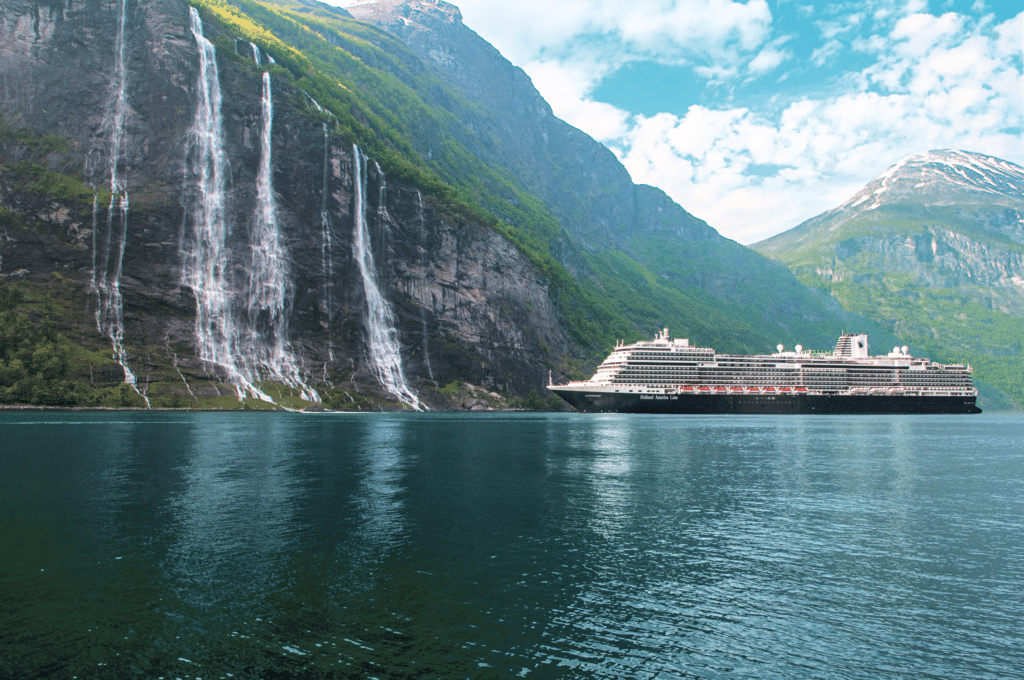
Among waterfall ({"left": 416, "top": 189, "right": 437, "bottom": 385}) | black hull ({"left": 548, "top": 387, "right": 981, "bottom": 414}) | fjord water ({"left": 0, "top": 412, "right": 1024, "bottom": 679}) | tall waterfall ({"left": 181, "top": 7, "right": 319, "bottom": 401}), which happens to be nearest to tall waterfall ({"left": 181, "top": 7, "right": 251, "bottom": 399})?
tall waterfall ({"left": 181, "top": 7, "right": 319, "bottom": 401})

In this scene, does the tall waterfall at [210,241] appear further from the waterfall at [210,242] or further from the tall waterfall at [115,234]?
the tall waterfall at [115,234]

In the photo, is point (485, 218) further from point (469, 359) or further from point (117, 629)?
point (117, 629)

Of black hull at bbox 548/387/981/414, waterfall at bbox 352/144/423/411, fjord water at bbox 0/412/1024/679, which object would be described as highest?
waterfall at bbox 352/144/423/411

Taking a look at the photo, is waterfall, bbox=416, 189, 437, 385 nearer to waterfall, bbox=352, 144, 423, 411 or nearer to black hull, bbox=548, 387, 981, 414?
waterfall, bbox=352, 144, 423, 411

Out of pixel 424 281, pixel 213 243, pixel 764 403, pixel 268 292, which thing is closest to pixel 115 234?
pixel 213 243

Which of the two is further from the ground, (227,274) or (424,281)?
(424,281)

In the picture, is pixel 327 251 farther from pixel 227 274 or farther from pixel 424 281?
pixel 424 281
